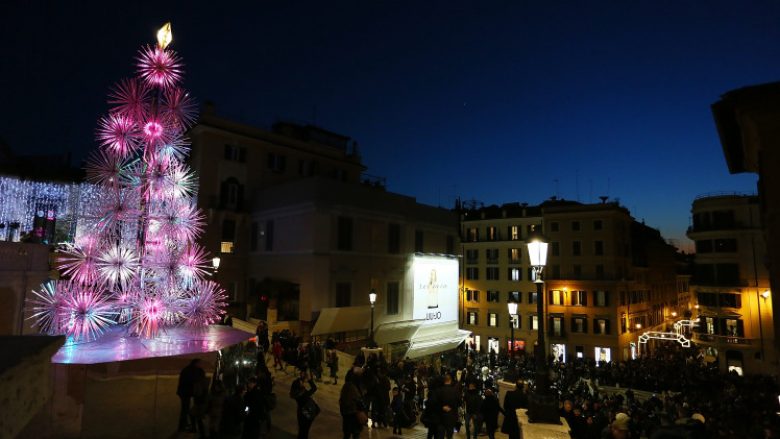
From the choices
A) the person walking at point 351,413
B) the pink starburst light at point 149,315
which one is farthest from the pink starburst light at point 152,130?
the person walking at point 351,413

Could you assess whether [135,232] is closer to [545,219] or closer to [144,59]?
[144,59]

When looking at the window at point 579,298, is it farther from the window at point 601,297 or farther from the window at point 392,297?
the window at point 392,297

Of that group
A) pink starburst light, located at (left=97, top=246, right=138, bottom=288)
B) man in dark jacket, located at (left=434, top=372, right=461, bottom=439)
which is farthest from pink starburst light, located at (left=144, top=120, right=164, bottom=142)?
man in dark jacket, located at (left=434, top=372, right=461, bottom=439)

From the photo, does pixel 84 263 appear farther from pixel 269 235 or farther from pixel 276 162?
pixel 276 162

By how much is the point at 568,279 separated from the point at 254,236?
108 feet

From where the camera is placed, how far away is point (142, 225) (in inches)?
400

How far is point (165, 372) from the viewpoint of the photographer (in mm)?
9055

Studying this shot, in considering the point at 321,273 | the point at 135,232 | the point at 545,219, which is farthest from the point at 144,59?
the point at 545,219

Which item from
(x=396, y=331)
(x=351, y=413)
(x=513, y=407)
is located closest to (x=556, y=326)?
(x=396, y=331)

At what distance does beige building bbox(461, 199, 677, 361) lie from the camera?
42562 millimetres

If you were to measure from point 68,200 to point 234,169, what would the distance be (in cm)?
1055

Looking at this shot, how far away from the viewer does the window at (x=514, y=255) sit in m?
48.6

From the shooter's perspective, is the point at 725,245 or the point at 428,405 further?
the point at 725,245

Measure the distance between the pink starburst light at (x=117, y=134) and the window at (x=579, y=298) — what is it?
43594 millimetres
